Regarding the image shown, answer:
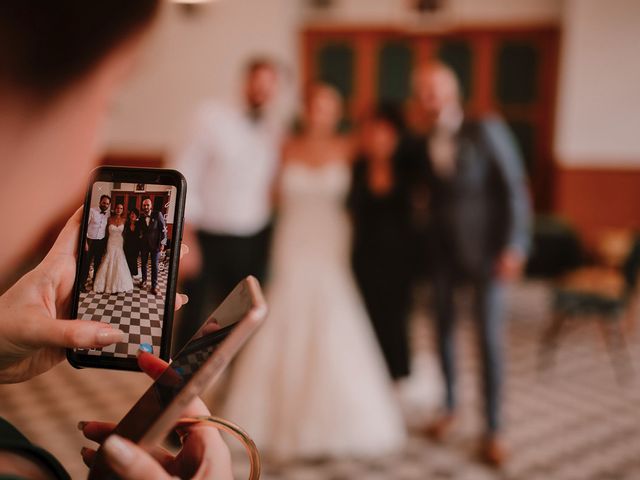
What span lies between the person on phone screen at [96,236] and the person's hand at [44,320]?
2 centimetres

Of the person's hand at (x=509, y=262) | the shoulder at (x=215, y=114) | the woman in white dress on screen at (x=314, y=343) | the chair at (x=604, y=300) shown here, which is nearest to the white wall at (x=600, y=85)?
the chair at (x=604, y=300)

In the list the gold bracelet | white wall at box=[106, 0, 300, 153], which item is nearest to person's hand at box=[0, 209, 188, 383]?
the gold bracelet

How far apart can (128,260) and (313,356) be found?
242 centimetres

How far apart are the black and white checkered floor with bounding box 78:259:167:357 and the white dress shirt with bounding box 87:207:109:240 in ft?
0.18

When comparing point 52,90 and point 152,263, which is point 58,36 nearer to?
point 52,90

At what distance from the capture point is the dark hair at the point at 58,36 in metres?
0.37

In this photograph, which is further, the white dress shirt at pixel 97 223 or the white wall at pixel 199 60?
the white wall at pixel 199 60

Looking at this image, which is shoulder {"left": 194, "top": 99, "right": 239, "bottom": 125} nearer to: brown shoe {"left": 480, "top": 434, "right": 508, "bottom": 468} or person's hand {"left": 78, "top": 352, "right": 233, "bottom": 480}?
brown shoe {"left": 480, "top": 434, "right": 508, "bottom": 468}

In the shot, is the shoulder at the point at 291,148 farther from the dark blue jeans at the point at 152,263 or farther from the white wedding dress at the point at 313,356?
the dark blue jeans at the point at 152,263

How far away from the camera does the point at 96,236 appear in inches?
22.4

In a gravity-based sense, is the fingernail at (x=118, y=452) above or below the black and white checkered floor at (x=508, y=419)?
above

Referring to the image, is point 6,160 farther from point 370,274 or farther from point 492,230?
point 370,274

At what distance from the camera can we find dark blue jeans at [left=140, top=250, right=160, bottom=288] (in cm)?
55

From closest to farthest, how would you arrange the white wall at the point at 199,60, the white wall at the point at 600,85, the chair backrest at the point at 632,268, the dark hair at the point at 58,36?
the dark hair at the point at 58,36 < the chair backrest at the point at 632,268 < the white wall at the point at 600,85 < the white wall at the point at 199,60
